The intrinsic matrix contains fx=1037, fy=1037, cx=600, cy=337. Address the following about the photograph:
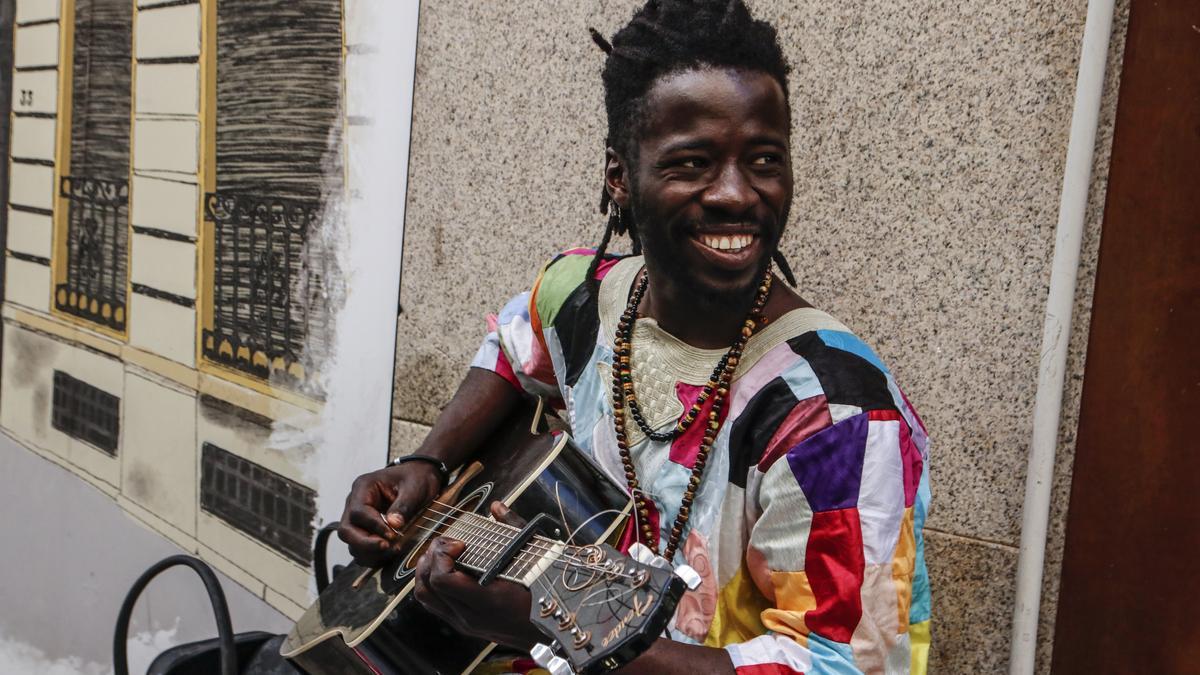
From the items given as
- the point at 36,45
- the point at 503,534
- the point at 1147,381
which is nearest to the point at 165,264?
the point at 36,45

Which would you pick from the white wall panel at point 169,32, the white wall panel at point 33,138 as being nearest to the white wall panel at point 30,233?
the white wall panel at point 33,138

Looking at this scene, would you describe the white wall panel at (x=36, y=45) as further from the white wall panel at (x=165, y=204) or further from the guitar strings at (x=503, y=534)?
the guitar strings at (x=503, y=534)

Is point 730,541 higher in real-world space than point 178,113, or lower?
lower

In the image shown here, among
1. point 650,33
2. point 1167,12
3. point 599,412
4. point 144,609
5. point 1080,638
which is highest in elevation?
point 1167,12

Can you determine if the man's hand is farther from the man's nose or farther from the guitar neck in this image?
the man's nose

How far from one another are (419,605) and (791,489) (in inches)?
26.9

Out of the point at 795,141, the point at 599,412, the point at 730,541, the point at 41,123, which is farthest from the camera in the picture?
the point at 41,123

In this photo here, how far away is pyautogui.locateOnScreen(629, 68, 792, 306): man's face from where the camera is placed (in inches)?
62.6

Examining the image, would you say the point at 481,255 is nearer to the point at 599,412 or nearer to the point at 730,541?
the point at 599,412

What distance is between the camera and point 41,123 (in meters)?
4.35

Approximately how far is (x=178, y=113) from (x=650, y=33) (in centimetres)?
262

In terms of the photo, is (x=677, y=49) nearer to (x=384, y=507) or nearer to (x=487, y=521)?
(x=487, y=521)

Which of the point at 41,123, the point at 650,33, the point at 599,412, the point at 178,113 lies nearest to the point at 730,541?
the point at 599,412

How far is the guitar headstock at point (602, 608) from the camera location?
120 centimetres
